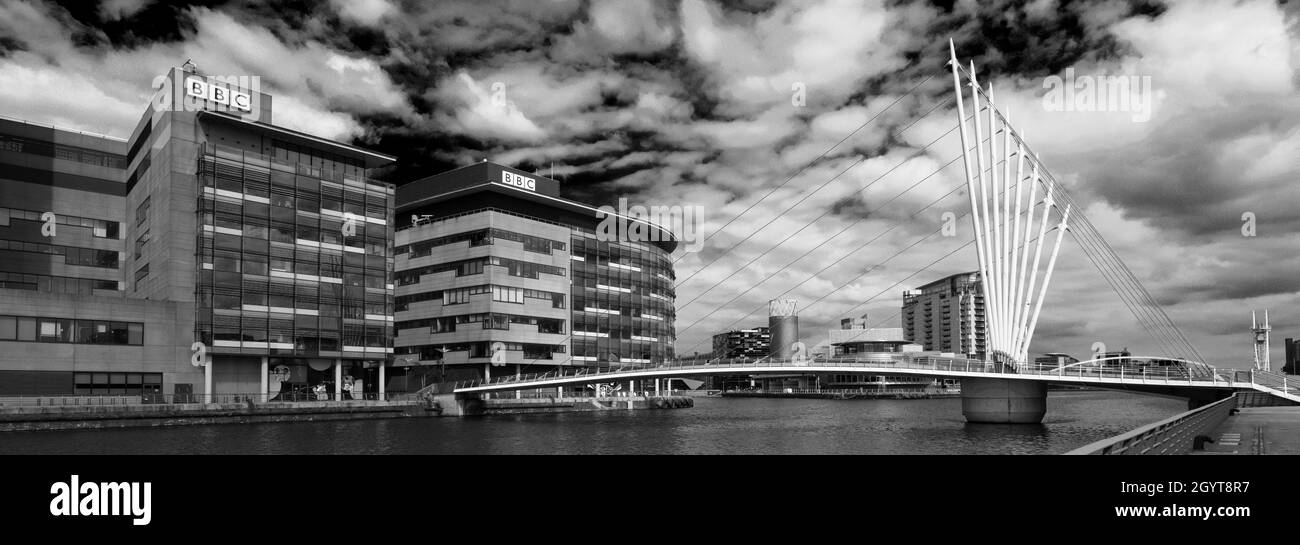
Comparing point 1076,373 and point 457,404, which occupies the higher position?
point 1076,373

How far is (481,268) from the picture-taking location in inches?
4808

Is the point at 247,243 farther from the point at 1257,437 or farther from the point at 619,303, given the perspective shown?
the point at 1257,437

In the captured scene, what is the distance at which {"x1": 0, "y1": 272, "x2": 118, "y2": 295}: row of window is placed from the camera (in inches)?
4141

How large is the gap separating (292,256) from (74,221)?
32741 mm

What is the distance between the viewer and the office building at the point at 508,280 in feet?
402

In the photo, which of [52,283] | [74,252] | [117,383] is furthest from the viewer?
[74,252]

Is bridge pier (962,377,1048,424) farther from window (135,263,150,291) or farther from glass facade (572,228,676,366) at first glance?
window (135,263,150,291)

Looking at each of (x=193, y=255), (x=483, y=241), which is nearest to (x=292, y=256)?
(x=193, y=255)

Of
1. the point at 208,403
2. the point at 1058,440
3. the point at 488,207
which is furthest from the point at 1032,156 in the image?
the point at 208,403

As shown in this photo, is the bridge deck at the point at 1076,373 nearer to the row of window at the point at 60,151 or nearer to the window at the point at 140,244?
the window at the point at 140,244
